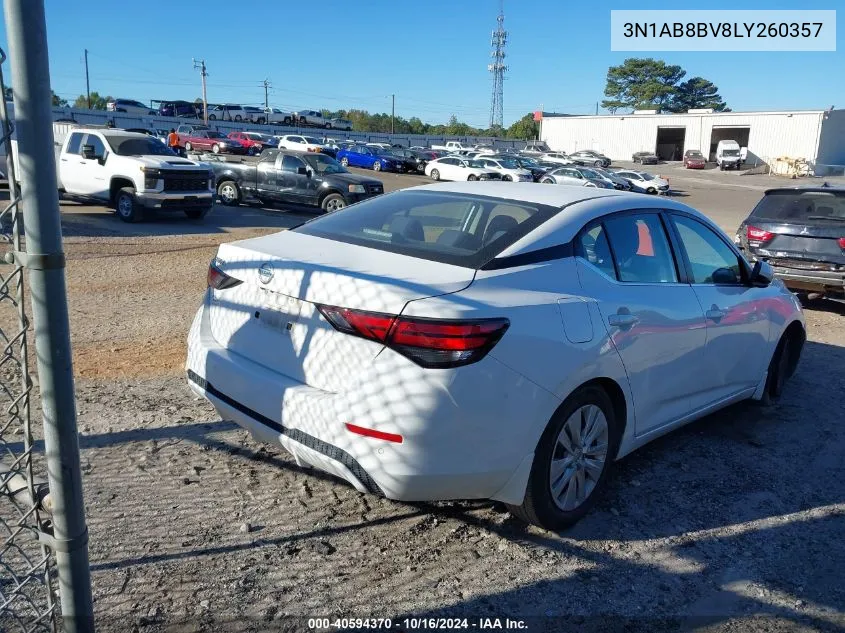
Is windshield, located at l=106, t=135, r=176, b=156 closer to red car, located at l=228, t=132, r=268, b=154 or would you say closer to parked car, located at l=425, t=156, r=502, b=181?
parked car, located at l=425, t=156, r=502, b=181

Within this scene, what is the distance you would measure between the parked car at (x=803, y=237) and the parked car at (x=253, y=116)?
67.9m

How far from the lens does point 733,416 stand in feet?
18.2

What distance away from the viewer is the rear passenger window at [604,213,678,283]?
13.5ft

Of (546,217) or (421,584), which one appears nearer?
(421,584)

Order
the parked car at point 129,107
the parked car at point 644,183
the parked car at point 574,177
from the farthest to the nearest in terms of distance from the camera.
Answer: the parked car at point 129,107
the parked car at point 644,183
the parked car at point 574,177

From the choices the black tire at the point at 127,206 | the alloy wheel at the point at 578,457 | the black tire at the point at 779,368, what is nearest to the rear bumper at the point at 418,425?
the alloy wheel at the point at 578,457

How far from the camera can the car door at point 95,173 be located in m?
15.3

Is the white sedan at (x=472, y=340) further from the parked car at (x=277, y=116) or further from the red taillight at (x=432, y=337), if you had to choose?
the parked car at (x=277, y=116)

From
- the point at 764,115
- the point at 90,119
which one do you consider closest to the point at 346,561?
the point at 90,119

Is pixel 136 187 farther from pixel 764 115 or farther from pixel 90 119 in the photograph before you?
pixel 764 115

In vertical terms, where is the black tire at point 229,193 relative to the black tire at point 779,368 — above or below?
above

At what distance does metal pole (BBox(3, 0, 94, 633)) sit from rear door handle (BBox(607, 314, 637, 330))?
2.53 metres

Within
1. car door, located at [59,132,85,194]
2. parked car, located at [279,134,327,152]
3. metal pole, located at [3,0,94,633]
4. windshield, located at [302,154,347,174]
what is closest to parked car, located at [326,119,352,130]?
parked car, located at [279,134,327,152]

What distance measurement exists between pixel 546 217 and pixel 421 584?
6.34ft
